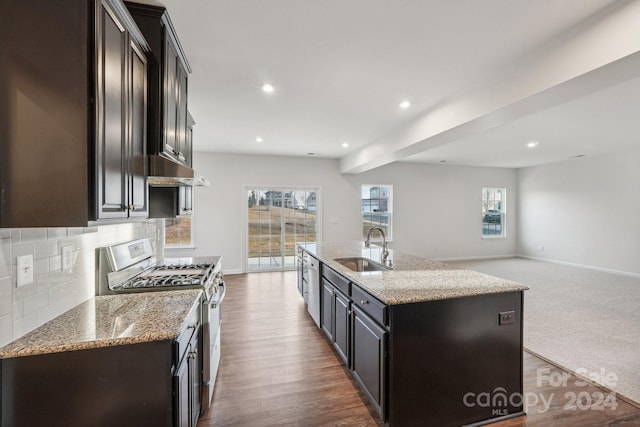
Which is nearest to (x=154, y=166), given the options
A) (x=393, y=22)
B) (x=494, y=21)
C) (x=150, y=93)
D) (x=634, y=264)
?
(x=150, y=93)

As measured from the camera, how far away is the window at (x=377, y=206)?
721 centimetres

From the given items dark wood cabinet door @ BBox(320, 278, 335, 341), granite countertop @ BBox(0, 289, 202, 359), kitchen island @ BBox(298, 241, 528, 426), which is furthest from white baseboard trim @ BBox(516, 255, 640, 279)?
granite countertop @ BBox(0, 289, 202, 359)

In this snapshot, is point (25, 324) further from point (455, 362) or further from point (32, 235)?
point (455, 362)

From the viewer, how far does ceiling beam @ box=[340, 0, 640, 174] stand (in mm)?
1744

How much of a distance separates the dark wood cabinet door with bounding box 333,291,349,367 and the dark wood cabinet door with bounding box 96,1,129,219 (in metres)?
1.72

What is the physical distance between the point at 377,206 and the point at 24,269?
22.0ft

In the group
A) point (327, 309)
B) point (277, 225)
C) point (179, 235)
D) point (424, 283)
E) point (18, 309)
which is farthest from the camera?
point (277, 225)

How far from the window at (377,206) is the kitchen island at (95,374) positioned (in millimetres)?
6122

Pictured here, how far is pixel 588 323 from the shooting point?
11.3 feet

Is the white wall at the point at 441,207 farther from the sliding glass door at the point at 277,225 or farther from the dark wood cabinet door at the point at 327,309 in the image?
the dark wood cabinet door at the point at 327,309

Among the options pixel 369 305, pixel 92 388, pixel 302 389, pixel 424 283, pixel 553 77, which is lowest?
pixel 302 389

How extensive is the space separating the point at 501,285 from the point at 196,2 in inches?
104

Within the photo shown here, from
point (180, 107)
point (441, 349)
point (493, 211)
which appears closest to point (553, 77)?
point (441, 349)

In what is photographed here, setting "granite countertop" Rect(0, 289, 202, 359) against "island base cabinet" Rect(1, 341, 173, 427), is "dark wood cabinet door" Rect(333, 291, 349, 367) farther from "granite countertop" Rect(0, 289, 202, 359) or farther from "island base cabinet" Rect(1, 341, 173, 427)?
"island base cabinet" Rect(1, 341, 173, 427)
